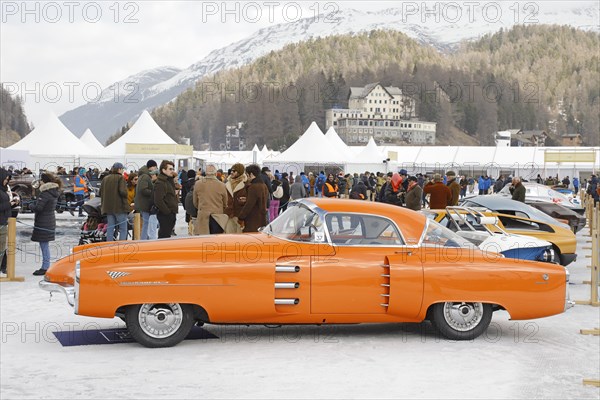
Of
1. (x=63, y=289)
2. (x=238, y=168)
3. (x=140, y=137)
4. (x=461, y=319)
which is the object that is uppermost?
(x=140, y=137)

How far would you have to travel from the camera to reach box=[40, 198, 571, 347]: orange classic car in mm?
8117

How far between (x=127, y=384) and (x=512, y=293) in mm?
4100

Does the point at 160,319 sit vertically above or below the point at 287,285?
below

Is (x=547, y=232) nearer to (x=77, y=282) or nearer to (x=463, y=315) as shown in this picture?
(x=463, y=315)

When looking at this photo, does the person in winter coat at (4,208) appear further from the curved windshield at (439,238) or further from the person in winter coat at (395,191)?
the person in winter coat at (395,191)

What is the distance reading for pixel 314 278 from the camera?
8.39 metres

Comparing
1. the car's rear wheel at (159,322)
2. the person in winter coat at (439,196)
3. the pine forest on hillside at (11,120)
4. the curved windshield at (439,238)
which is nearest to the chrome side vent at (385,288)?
the curved windshield at (439,238)

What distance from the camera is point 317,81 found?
193875 mm

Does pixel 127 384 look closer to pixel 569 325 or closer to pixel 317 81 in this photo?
Answer: pixel 569 325

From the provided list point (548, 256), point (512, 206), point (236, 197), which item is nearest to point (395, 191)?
point (512, 206)

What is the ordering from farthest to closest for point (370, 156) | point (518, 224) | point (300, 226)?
point (370, 156) → point (518, 224) → point (300, 226)

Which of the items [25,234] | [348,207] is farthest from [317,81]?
[348,207]

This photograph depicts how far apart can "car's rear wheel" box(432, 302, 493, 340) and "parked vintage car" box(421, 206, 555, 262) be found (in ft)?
10.2

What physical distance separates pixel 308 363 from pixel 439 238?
2.19 metres
